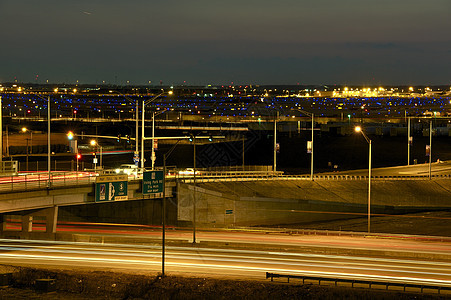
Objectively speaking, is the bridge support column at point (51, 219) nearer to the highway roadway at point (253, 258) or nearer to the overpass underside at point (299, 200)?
the highway roadway at point (253, 258)

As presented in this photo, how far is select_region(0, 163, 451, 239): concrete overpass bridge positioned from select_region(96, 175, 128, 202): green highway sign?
0.69 meters

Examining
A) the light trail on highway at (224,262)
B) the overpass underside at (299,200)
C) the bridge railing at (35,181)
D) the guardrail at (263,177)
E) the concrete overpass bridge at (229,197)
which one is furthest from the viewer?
the guardrail at (263,177)

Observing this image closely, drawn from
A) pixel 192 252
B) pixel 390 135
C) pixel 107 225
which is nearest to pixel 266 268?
pixel 192 252

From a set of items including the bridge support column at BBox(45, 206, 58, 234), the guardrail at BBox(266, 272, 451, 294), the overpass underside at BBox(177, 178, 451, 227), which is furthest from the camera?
the overpass underside at BBox(177, 178, 451, 227)

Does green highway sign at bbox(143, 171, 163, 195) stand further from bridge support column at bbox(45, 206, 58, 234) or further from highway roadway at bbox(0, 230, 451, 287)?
bridge support column at bbox(45, 206, 58, 234)

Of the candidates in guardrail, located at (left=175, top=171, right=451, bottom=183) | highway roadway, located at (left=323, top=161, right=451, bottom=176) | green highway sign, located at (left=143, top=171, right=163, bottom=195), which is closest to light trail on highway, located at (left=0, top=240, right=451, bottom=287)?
green highway sign, located at (left=143, top=171, right=163, bottom=195)

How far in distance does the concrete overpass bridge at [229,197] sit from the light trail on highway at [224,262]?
5037 millimetres

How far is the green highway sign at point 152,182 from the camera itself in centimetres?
3653

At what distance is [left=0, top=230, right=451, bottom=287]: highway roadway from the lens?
101 feet

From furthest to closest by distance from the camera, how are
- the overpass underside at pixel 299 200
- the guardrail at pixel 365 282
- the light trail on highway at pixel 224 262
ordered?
the overpass underside at pixel 299 200 < the light trail on highway at pixel 224 262 < the guardrail at pixel 365 282

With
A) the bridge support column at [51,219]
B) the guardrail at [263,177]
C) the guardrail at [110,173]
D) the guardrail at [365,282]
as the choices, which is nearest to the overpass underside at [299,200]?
the guardrail at [263,177]

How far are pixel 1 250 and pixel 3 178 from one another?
32.4 feet

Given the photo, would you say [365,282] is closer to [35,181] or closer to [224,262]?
[224,262]

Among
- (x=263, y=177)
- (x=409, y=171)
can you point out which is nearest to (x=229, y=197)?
(x=263, y=177)
